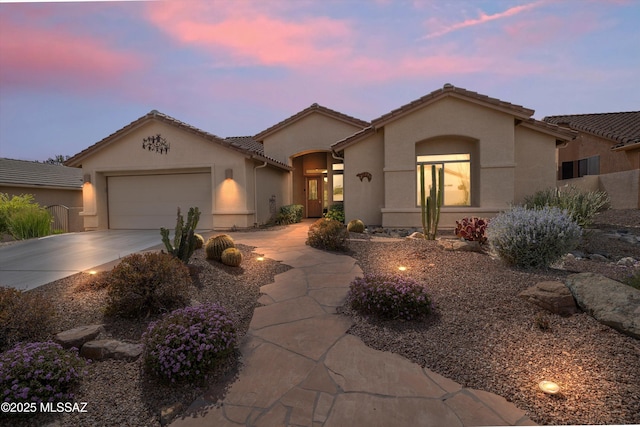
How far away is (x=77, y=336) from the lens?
3504 millimetres

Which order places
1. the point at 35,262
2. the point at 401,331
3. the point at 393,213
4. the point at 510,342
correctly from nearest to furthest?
the point at 510,342
the point at 401,331
the point at 35,262
the point at 393,213

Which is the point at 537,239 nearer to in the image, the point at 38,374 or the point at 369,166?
the point at 38,374

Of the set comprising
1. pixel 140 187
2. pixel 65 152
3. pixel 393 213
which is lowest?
pixel 393 213

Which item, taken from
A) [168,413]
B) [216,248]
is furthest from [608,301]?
[216,248]

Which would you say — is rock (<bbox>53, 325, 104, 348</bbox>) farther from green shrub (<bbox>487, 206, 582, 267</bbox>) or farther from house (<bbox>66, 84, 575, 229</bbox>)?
house (<bbox>66, 84, 575, 229</bbox>)

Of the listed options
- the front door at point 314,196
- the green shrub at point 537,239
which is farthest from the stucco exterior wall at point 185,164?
the green shrub at point 537,239

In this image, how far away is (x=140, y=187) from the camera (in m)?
13.5

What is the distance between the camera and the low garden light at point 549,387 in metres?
2.69

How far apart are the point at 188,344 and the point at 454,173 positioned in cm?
1170

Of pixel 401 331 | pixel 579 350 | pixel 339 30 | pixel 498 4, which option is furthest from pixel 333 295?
pixel 498 4

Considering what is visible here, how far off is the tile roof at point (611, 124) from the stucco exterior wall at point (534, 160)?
764 centimetres

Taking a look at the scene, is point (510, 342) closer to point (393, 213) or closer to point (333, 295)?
point (333, 295)

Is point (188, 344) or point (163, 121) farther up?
point (163, 121)

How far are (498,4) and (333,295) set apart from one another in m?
5.29
